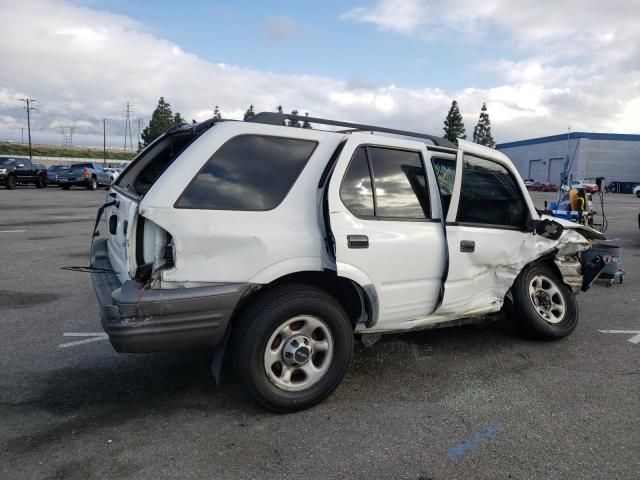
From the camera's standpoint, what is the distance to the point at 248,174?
3.14 m

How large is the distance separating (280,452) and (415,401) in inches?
42.6

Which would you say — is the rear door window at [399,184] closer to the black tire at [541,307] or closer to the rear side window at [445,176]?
the rear side window at [445,176]

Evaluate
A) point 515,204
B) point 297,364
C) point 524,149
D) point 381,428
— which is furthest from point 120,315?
point 524,149

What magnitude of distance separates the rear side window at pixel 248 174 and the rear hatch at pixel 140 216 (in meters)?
0.25

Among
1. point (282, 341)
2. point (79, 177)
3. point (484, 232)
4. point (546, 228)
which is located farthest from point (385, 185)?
point (79, 177)

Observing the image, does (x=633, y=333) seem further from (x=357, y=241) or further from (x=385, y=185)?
(x=357, y=241)

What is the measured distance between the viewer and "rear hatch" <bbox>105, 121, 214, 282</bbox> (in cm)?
292

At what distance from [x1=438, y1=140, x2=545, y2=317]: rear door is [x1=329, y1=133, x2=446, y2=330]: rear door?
17 centimetres

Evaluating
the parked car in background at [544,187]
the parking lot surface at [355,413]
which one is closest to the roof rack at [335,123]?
the parking lot surface at [355,413]

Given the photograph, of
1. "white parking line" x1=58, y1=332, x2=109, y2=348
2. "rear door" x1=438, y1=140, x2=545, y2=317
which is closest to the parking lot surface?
"white parking line" x1=58, y1=332, x2=109, y2=348

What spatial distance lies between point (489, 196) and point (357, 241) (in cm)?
151

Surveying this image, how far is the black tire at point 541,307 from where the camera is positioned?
4.44 m

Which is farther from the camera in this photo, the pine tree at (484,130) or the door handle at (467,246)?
the pine tree at (484,130)

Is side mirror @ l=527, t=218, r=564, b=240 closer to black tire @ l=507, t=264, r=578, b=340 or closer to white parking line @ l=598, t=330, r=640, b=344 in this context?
black tire @ l=507, t=264, r=578, b=340
